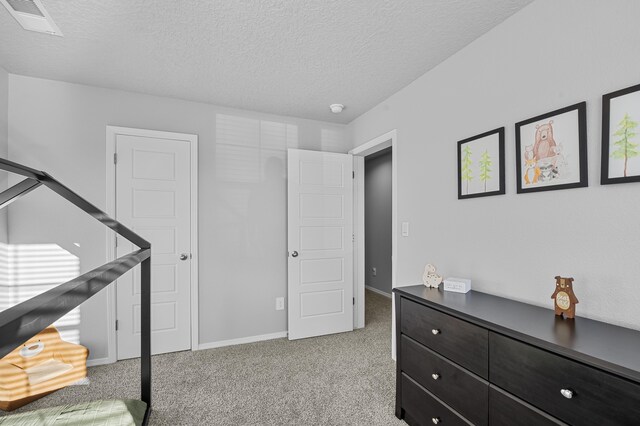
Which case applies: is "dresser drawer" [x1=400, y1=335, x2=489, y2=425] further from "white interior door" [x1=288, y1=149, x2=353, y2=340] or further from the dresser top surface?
"white interior door" [x1=288, y1=149, x2=353, y2=340]

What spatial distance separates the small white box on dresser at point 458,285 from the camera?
1.92 meters

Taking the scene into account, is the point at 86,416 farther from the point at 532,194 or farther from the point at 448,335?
the point at 532,194

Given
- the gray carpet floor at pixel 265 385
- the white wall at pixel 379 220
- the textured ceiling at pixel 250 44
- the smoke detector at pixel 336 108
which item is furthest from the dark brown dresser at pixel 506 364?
the white wall at pixel 379 220

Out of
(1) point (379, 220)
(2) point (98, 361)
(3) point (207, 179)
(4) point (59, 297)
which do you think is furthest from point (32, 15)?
(1) point (379, 220)


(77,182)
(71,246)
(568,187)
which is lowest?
(71,246)

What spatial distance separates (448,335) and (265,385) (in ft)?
5.06

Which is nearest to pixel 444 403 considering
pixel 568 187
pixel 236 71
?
pixel 568 187

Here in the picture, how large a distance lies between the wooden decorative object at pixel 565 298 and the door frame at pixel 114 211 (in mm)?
2877

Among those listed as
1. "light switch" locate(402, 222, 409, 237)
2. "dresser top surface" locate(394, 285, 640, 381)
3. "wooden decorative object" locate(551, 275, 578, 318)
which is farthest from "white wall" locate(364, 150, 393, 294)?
"wooden decorative object" locate(551, 275, 578, 318)

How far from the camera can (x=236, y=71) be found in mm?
2455

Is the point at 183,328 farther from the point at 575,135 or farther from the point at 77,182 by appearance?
the point at 575,135

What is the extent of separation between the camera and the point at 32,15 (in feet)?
5.91

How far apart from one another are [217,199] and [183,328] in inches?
52.8

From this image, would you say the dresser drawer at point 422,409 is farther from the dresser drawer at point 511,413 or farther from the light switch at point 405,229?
the light switch at point 405,229
